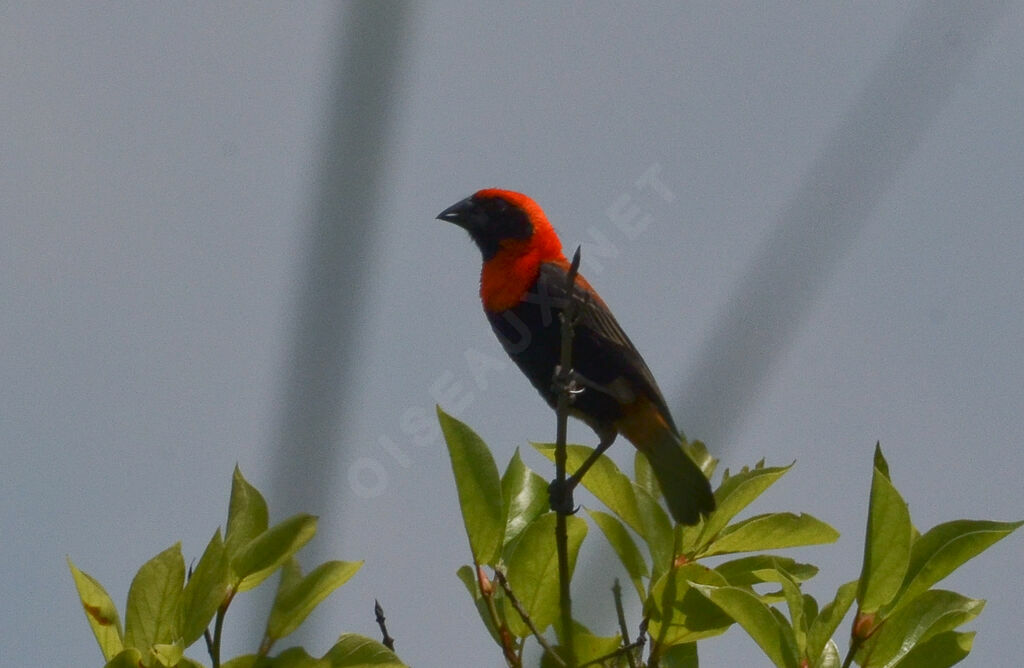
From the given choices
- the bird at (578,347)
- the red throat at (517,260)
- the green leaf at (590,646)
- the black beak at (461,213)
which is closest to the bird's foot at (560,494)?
the green leaf at (590,646)

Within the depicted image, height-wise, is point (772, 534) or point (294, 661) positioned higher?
point (772, 534)

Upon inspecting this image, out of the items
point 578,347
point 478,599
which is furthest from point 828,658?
point 578,347

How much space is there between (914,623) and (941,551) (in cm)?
15

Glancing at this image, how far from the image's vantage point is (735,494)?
2316 millimetres

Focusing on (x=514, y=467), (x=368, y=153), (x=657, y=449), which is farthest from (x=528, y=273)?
(x=368, y=153)

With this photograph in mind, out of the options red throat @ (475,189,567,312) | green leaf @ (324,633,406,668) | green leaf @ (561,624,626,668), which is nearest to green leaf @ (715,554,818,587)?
green leaf @ (561,624,626,668)

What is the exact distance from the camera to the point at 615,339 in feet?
14.1

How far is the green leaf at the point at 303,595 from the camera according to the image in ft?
6.77

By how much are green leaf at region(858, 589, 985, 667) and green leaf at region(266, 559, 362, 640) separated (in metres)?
0.98

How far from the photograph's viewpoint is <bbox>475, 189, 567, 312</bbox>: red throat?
177 inches

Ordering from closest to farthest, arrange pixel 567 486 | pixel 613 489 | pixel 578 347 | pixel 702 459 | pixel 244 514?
pixel 244 514 → pixel 613 489 → pixel 567 486 → pixel 702 459 → pixel 578 347

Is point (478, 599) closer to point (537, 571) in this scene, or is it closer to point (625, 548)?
point (537, 571)

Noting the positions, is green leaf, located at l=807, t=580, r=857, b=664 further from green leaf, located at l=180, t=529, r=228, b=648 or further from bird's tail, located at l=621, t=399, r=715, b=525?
green leaf, located at l=180, t=529, r=228, b=648

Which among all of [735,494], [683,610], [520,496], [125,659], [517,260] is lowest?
[125,659]
